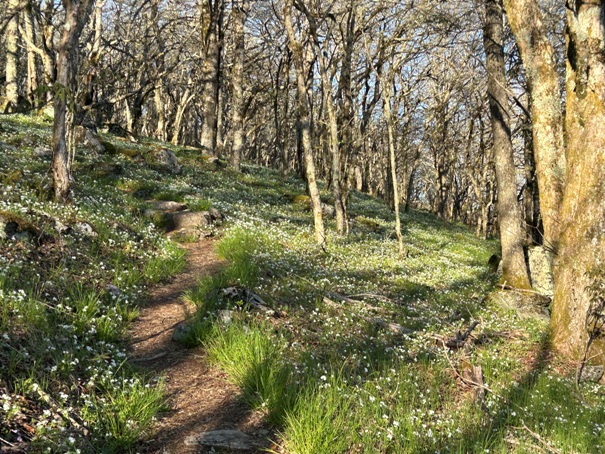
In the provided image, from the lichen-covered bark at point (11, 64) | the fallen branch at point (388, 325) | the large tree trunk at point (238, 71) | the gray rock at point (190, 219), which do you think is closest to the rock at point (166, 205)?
the gray rock at point (190, 219)

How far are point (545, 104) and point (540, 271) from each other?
18.5 feet

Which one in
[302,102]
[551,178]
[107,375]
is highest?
[302,102]

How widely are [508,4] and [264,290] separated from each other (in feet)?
25.0

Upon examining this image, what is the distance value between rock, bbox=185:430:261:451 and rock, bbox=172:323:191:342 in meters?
2.08

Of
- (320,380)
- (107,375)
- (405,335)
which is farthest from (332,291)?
(107,375)

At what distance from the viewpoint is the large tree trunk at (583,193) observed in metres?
7.33

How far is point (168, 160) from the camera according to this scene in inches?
793

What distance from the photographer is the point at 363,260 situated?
43.0 ft

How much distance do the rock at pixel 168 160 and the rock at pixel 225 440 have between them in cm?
1680

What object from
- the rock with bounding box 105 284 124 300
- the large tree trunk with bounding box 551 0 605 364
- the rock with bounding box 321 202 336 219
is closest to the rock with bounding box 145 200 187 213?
the rock with bounding box 105 284 124 300

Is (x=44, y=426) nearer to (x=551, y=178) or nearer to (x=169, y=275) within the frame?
(x=169, y=275)

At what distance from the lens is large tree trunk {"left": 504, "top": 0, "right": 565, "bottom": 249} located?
8.35 m

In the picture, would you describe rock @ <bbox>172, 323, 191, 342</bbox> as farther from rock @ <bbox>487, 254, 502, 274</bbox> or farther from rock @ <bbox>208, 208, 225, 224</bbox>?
rock @ <bbox>487, 254, 502, 274</bbox>

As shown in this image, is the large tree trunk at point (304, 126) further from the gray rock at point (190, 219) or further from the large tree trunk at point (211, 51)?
the large tree trunk at point (211, 51)
